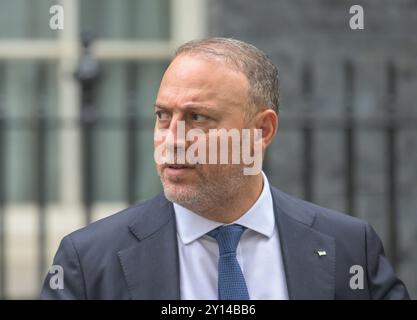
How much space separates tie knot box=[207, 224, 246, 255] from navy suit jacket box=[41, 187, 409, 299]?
0.32 ft

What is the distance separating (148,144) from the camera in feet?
26.2

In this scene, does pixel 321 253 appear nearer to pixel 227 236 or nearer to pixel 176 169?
pixel 227 236

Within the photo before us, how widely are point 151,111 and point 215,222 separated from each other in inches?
193

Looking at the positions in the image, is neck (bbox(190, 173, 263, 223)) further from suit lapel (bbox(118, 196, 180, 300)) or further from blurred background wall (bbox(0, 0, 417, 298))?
blurred background wall (bbox(0, 0, 417, 298))

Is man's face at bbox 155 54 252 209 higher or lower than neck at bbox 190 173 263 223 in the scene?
higher

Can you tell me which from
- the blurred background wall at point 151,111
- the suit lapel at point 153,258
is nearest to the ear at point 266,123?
the suit lapel at point 153,258

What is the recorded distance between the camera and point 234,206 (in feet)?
10.4

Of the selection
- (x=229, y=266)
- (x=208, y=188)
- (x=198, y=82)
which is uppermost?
(x=198, y=82)

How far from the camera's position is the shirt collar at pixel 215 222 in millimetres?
3092

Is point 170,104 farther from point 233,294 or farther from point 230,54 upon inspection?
point 233,294

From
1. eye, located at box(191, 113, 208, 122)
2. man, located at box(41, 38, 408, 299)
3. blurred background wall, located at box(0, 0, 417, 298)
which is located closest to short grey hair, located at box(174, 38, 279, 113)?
man, located at box(41, 38, 408, 299)

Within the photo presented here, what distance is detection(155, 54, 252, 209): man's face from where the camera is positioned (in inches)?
117

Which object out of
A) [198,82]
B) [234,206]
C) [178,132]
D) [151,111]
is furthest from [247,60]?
[151,111]

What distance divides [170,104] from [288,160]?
15.6ft
